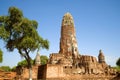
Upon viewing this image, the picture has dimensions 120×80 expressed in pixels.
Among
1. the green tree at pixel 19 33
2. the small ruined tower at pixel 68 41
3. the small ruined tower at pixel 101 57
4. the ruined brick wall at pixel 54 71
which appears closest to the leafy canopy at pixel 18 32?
the green tree at pixel 19 33

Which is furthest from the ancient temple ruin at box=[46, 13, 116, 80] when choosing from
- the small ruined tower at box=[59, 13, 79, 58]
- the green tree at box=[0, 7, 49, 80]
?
the green tree at box=[0, 7, 49, 80]

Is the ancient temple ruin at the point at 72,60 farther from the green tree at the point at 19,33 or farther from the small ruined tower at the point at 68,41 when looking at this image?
the green tree at the point at 19,33

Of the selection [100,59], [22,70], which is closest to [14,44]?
[22,70]

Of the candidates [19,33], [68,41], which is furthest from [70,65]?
[19,33]

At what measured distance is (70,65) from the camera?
50719 millimetres

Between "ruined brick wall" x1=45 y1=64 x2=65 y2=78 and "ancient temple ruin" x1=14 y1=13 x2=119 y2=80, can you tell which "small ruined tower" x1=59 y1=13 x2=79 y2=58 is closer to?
"ancient temple ruin" x1=14 y1=13 x2=119 y2=80

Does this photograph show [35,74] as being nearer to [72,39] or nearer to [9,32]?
[9,32]

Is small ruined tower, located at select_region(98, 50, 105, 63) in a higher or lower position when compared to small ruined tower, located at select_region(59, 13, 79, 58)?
lower

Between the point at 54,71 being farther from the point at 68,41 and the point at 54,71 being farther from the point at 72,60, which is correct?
the point at 68,41

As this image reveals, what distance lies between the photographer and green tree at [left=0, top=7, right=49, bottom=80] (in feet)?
81.0

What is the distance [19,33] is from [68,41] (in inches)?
1490

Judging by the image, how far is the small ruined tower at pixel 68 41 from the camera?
60.8 m

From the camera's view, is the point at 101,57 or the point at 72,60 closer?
the point at 72,60

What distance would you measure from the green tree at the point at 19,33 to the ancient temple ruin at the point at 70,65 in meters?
11.7
